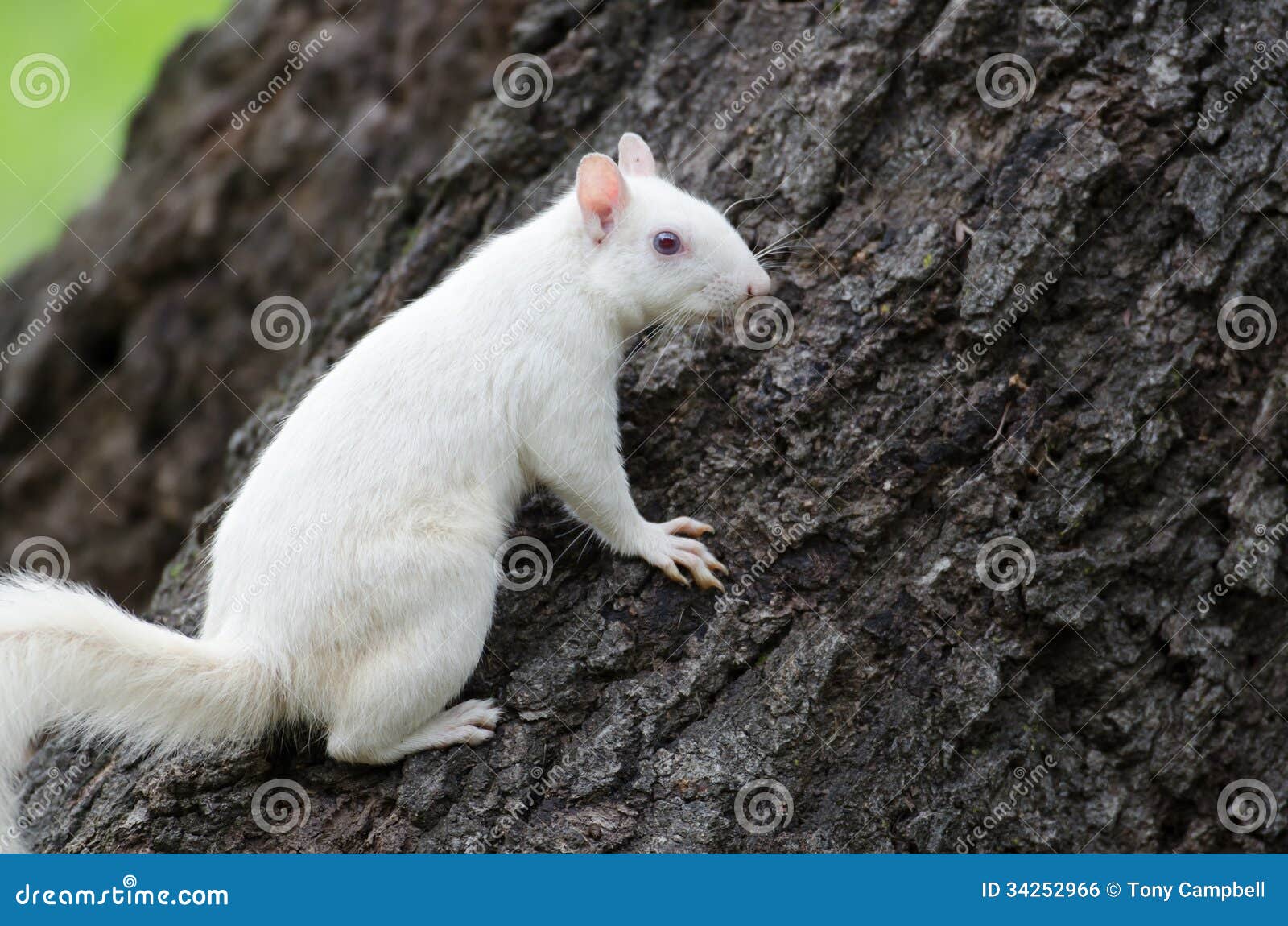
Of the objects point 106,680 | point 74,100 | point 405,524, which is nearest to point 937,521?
point 405,524

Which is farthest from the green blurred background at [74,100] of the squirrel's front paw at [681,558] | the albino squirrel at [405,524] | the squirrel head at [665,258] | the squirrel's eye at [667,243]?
the squirrel's front paw at [681,558]

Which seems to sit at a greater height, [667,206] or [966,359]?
[966,359]

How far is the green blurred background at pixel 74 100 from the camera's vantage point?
7777 mm

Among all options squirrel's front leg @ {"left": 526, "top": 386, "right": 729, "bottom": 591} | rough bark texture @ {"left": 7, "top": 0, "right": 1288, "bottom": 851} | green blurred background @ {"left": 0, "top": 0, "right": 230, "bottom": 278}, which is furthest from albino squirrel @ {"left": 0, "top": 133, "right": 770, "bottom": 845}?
green blurred background @ {"left": 0, "top": 0, "right": 230, "bottom": 278}

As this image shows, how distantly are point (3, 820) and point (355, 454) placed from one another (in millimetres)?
1737

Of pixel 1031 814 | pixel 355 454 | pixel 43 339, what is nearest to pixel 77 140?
Answer: pixel 43 339

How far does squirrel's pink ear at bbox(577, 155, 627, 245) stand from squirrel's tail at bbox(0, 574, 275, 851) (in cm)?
206

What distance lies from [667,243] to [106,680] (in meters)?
2.54

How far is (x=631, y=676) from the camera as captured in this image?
378 centimetres

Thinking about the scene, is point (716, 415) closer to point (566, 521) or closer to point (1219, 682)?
point (566, 521)

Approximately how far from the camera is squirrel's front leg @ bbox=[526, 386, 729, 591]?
3975mm

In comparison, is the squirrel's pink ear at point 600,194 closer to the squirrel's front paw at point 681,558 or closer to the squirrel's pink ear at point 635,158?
→ the squirrel's pink ear at point 635,158

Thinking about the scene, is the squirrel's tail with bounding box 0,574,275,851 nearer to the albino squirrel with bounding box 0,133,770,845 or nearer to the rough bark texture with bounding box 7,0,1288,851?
the albino squirrel with bounding box 0,133,770,845

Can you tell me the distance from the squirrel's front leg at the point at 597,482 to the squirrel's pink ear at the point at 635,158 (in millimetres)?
1168
